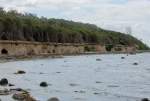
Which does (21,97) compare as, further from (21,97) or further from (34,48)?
(34,48)

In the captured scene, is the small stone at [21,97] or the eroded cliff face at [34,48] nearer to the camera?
the small stone at [21,97]

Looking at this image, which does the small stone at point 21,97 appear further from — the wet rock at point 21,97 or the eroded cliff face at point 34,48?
the eroded cliff face at point 34,48

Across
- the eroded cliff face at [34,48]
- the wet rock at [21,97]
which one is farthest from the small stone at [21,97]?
the eroded cliff face at [34,48]

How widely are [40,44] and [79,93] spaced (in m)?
116

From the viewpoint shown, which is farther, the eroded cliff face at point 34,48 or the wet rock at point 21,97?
the eroded cliff face at point 34,48

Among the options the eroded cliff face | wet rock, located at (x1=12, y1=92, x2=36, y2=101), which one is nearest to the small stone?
wet rock, located at (x1=12, y1=92, x2=36, y2=101)

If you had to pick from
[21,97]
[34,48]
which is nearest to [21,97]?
[21,97]

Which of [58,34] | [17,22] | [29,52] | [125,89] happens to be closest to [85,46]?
[58,34]

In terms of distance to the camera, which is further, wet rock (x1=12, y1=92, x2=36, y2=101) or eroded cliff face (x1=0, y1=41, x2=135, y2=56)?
eroded cliff face (x1=0, y1=41, x2=135, y2=56)

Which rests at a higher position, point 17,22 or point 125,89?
point 17,22

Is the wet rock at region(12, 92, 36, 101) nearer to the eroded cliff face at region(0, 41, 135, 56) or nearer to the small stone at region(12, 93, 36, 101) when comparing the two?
the small stone at region(12, 93, 36, 101)

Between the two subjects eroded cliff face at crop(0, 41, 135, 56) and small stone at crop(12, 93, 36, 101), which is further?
eroded cliff face at crop(0, 41, 135, 56)

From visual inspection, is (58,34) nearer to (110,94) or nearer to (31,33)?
(31,33)

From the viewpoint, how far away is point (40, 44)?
14988cm
